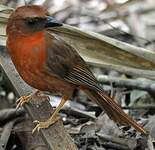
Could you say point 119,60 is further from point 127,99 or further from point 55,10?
point 55,10

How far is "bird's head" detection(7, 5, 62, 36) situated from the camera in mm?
4234

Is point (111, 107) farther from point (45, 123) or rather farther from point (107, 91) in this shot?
point (107, 91)

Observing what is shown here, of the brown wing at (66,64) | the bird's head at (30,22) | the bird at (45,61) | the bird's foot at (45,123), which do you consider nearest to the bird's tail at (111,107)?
the bird at (45,61)

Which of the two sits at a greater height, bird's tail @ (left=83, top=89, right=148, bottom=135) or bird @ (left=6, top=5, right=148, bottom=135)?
bird @ (left=6, top=5, right=148, bottom=135)

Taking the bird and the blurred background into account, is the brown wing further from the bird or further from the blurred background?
the blurred background

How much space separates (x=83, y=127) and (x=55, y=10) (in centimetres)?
287

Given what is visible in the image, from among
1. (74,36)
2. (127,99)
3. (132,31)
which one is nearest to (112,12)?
(132,31)

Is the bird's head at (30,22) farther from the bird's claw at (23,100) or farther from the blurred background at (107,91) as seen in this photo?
the blurred background at (107,91)

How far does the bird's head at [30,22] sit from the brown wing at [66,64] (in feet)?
0.43

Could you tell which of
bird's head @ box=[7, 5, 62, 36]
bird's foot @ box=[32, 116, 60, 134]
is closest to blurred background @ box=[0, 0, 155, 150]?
bird's foot @ box=[32, 116, 60, 134]

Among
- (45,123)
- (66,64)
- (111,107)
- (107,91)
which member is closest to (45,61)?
(66,64)

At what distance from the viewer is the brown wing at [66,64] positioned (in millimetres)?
4417

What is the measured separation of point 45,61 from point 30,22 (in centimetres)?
26

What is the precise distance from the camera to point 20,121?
5.10 metres
